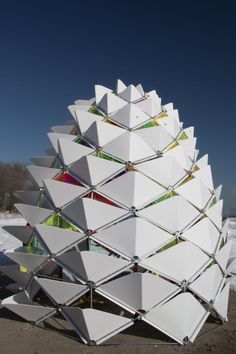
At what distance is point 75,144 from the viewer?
727 centimetres

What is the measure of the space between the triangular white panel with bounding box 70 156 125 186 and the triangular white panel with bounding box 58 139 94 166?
0.39 metres

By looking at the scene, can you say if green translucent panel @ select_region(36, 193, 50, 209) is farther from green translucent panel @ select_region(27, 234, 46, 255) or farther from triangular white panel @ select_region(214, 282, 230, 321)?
triangular white panel @ select_region(214, 282, 230, 321)

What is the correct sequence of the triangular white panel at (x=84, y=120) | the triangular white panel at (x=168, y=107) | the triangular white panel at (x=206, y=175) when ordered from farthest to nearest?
the triangular white panel at (x=168, y=107) → the triangular white panel at (x=84, y=120) → the triangular white panel at (x=206, y=175)

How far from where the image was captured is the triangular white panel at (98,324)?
5625 millimetres

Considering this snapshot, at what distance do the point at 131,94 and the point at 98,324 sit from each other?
544 cm

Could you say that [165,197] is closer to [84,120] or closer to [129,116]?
[129,116]

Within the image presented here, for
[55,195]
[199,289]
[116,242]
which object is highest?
[55,195]

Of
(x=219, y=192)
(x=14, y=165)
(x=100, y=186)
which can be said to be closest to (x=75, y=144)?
(x=100, y=186)

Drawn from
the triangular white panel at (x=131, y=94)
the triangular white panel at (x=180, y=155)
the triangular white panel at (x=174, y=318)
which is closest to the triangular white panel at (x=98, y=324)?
the triangular white panel at (x=174, y=318)

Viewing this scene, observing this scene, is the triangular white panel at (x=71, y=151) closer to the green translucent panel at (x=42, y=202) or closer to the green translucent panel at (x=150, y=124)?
the green translucent panel at (x=42, y=202)

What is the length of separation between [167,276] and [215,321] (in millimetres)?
1754

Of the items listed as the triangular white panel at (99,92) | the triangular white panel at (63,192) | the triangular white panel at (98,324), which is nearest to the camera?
the triangular white panel at (98,324)

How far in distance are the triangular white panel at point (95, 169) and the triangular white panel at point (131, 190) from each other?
22cm

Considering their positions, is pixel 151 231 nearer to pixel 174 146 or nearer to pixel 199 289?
pixel 199 289
